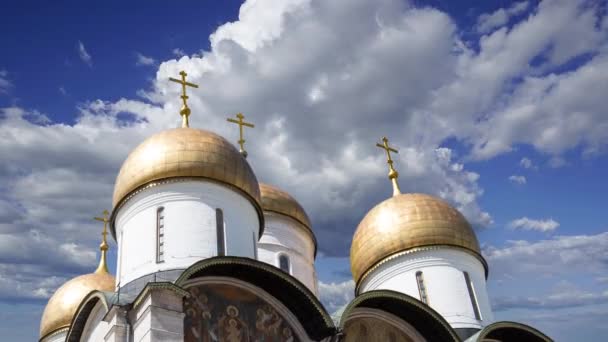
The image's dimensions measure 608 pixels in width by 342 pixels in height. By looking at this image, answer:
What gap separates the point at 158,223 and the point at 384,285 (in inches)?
219

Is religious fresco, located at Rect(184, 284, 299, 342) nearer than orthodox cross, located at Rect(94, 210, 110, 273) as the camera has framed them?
Yes

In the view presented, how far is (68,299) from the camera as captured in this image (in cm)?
1656

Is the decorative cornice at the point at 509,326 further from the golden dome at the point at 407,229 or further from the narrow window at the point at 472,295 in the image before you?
the golden dome at the point at 407,229

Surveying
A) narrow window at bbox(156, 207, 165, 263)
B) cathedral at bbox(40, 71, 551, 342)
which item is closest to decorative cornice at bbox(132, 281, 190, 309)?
cathedral at bbox(40, 71, 551, 342)

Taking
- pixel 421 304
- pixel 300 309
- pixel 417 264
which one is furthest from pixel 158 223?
pixel 417 264

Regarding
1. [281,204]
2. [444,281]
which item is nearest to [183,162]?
[281,204]

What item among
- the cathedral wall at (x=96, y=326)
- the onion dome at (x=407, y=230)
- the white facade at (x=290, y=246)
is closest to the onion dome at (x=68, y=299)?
the white facade at (x=290, y=246)

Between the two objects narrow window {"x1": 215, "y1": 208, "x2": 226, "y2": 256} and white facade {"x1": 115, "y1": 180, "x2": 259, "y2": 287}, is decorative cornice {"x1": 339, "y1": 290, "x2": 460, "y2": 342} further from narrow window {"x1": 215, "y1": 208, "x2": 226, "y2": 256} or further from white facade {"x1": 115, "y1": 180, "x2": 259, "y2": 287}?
narrow window {"x1": 215, "y1": 208, "x2": 226, "y2": 256}

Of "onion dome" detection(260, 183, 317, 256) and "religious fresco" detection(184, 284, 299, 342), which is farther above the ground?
"onion dome" detection(260, 183, 317, 256)

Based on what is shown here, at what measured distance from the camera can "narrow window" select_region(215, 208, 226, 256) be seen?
11466mm

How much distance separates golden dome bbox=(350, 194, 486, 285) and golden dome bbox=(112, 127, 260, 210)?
3.52 m

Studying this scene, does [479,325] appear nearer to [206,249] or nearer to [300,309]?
[300,309]

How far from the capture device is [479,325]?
14016mm

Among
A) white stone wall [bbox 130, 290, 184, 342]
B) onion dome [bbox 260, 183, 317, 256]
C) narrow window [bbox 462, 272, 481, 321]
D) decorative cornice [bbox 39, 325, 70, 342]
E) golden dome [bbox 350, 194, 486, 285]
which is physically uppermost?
onion dome [bbox 260, 183, 317, 256]
